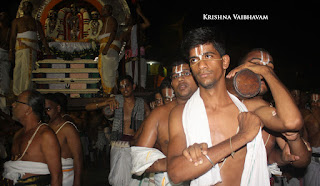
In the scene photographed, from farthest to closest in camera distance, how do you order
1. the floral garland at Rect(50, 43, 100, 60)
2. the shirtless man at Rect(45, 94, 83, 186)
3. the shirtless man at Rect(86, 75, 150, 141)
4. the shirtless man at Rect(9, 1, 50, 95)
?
the floral garland at Rect(50, 43, 100, 60) < the shirtless man at Rect(9, 1, 50, 95) < the shirtless man at Rect(86, 75, 150, 141) < the shirtless man at Rect(45, 94, 83, 186)

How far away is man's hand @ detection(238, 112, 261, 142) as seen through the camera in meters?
1.83

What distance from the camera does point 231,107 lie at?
2303mm

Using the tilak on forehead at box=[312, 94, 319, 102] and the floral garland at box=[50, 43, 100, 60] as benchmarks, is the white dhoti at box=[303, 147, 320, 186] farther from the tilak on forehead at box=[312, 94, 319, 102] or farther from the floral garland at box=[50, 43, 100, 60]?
the floral garland at box=[50, 43, 100, 60]

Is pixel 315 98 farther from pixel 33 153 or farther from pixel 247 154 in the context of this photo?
pixel 33 153

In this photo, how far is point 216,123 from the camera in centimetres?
227

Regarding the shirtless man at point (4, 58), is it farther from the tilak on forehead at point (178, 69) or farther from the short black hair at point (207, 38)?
the short black hair at point (207, 38)

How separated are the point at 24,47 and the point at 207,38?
321 inches

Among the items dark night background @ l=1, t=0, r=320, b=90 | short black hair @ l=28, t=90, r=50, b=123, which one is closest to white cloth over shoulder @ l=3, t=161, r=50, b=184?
short black hair @ l=28, t=90, r=50, b=123

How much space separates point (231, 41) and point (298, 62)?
4039mm

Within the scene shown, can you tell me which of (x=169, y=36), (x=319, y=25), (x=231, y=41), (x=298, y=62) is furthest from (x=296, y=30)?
(x=169, y=36)

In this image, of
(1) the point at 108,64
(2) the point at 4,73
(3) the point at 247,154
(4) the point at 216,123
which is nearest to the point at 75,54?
(1) the point at 108,64

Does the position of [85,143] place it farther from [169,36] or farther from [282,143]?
[282,143]

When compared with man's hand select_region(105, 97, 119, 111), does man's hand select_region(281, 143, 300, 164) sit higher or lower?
lower

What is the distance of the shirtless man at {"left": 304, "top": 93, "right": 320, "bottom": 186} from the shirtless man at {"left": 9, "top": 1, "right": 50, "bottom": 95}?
8.19 m
